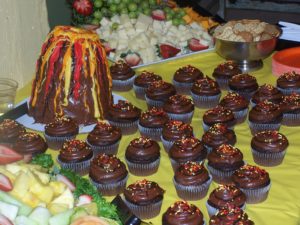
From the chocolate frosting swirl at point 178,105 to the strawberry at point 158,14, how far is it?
4.24ft

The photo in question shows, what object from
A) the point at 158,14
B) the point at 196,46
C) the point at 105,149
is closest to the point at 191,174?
the point at 105,149

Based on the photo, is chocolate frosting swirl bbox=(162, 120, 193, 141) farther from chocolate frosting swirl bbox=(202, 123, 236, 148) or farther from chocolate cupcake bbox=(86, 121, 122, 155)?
chocolate cupcake bbox=(86, 121, 122, 155)

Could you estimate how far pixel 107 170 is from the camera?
2.54 m

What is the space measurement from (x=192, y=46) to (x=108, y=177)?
1.81 meters

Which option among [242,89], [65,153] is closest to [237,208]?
[65,153]

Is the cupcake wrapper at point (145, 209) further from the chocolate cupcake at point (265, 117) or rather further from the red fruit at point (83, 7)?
the red fruit at point (83, 7)

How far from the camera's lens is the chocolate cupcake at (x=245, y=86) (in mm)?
3447

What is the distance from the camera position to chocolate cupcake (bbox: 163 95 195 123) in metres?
3.15

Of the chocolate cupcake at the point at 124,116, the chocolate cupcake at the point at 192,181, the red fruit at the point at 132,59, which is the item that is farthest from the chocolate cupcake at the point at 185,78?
the chocolate cupcake at the point at 192,181

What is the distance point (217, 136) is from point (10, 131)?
0.91 metres

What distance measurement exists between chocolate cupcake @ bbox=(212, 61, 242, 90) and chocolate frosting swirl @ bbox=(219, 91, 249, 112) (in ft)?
1.30

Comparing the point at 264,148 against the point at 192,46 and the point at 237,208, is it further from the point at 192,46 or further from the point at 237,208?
the point at 192,46

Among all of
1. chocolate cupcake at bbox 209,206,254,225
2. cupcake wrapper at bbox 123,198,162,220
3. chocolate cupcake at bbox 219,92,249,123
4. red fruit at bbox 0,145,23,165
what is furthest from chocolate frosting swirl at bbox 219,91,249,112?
red fruit at bbox 0,145,23,165

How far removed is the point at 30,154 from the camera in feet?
8.91
